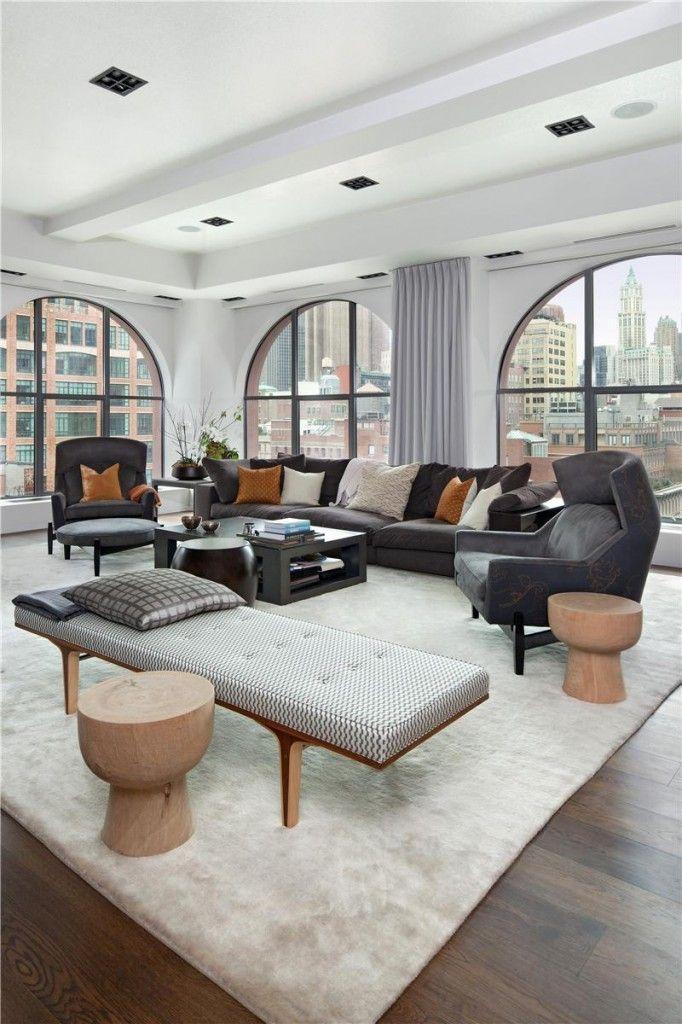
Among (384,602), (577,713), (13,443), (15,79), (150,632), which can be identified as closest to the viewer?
(150,632)

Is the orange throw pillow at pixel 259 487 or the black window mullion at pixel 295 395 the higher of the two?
the black window mullion at pixel 295 395

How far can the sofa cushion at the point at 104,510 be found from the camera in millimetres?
6086

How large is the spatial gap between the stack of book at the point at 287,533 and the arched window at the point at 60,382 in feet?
14.3

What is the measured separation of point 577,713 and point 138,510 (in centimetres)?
450

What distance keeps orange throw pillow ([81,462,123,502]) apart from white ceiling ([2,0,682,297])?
2.11 meters

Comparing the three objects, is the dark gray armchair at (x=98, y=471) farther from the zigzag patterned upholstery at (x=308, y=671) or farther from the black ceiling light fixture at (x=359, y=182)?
the zigzag patterned upholstery at (x=308, y=671)

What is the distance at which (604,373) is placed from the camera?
6.34 m

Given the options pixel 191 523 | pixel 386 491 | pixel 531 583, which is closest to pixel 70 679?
pixel 531 583

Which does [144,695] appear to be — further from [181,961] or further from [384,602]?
[384,602]

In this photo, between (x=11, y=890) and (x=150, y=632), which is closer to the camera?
(x=11, y=890)

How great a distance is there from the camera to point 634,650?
368cm

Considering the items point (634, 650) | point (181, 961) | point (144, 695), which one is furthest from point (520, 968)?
point (634, 650)

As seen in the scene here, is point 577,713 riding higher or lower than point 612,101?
lower

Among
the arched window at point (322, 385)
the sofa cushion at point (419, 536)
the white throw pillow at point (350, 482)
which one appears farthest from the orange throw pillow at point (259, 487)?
the sofa cushion at point (419, 536)
